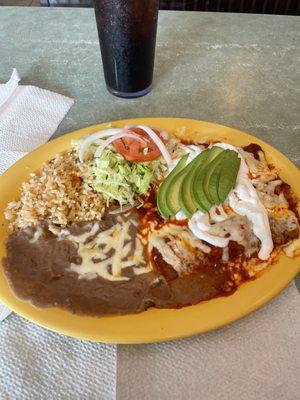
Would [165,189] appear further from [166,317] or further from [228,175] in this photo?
[166,317]

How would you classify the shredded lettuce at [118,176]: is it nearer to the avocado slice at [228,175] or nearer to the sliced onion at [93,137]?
the sliced onion at [93,137]

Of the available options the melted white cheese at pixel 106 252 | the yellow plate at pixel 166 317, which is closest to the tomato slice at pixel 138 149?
the melted white cheese at pixel 106 252

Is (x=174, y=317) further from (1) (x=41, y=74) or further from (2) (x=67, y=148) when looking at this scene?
(1) (x=41, y=74)

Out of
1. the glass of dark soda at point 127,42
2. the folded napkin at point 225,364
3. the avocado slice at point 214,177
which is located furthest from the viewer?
the glass of dark soda at point 127,42

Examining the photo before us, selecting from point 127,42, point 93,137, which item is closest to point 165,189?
point 93,137

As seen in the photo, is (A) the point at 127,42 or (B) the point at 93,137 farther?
(A) the point at 127,42

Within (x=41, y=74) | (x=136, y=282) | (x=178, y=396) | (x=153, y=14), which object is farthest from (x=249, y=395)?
(x=41, y=74)
